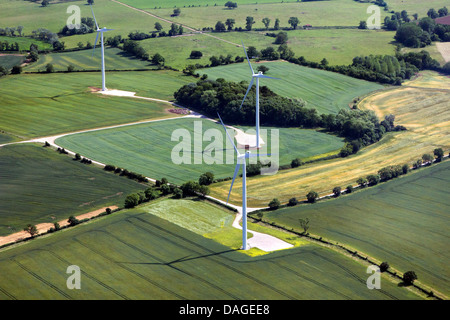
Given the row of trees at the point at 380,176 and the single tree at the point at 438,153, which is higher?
the single tree at the point at 438,153

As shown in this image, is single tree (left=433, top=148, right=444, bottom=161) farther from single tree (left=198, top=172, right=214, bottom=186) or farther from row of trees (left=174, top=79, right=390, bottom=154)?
single tree (left=198, top=172, right=214, bottom=186)

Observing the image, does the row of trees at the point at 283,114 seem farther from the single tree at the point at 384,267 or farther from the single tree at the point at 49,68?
the single tree at the point at 384,267

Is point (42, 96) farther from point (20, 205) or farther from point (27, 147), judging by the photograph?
point (20, 205)

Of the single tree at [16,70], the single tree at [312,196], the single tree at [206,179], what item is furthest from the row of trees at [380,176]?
the single tree at [16,70]

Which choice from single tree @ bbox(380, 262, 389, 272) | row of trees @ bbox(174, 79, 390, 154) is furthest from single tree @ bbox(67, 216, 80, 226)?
row of trees @ bbox(174, 79, 390, 154)

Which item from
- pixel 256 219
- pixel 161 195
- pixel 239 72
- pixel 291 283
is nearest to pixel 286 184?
pixel 256 219
